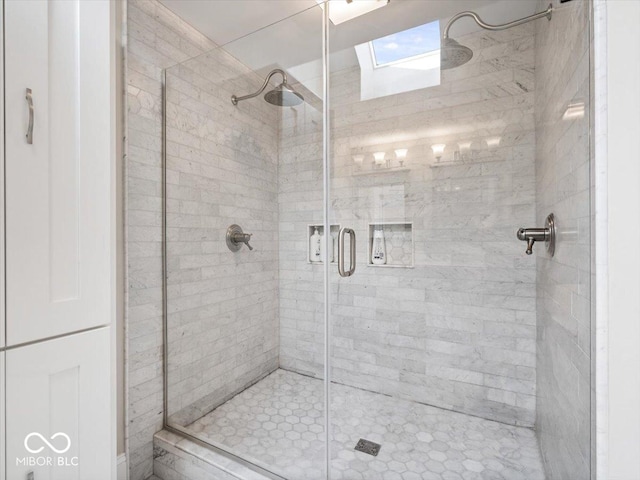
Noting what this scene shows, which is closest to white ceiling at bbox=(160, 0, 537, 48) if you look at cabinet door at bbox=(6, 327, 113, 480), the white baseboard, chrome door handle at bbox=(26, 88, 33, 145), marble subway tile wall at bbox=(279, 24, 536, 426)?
marble subway tile wall at bbox=(279, 24, 536, 426)

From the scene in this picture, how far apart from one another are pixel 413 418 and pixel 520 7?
2182mm

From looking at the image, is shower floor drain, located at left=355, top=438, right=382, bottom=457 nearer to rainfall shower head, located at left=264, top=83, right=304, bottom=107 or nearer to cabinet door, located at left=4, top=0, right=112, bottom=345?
cabinet door, located at left=4, top=0, right=112, bottom=345

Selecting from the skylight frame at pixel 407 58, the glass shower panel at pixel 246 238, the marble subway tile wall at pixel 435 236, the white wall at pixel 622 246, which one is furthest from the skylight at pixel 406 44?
the white wall at pixel 622 246

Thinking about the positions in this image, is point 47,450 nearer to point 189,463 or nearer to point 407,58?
point 189,463

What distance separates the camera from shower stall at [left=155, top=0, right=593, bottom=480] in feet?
5.06

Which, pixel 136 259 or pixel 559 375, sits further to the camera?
pixel 136 259

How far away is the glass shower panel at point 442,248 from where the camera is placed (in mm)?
1446

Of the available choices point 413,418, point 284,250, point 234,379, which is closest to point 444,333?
point 413,418

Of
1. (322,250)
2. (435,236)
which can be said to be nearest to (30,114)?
(322,250)

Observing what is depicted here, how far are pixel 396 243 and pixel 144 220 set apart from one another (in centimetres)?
140

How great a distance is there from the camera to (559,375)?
117 centimetres

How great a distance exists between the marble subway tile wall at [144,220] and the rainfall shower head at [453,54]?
149 cm

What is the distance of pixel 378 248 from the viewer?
1.88 metres

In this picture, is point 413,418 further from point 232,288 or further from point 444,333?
point 232,288
